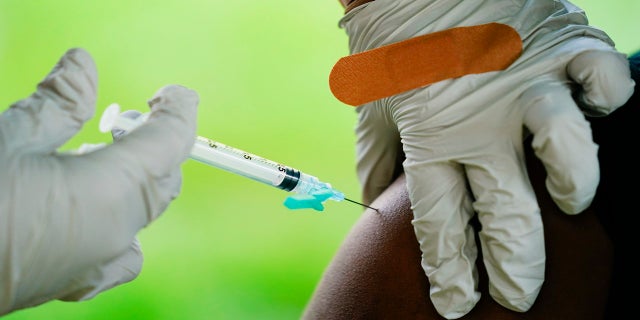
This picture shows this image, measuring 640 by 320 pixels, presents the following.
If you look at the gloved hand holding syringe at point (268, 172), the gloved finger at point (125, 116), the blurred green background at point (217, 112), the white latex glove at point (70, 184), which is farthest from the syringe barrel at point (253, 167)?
the blurred green background at point (217, 112)

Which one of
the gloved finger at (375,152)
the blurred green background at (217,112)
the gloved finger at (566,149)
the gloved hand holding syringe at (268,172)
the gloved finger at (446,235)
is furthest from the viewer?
the blurred green background at (217,112)

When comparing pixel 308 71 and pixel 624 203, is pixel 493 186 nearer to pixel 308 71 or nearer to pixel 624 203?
pixel 624 203

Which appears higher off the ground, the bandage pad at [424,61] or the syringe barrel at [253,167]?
the bandage pad at [424,61]

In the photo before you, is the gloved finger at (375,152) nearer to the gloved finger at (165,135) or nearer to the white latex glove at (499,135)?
the white latex glove at (499,135)

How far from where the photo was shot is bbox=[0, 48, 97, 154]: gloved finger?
0.77 meters

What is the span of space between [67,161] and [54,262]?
5.5 inches

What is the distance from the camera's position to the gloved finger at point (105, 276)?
890 mm

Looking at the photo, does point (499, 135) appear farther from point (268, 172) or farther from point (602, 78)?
point (268, 172)

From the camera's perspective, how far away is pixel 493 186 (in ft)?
3.02

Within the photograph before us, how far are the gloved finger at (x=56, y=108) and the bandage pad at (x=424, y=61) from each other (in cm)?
50

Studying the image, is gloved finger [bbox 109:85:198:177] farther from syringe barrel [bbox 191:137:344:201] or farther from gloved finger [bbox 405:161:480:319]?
gloved finger [bbox 405:161:480:319]

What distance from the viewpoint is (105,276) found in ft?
3.08

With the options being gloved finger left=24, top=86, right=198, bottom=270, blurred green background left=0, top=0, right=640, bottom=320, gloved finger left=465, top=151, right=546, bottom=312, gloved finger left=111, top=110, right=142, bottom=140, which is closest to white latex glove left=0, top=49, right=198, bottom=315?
gloved finger left=24, top=86, right=198, bottom=270

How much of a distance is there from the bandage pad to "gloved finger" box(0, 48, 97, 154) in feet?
1.64
